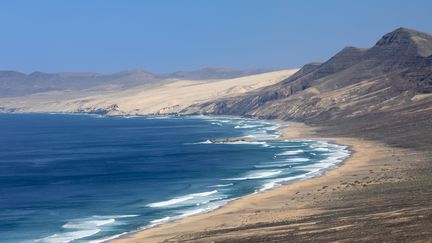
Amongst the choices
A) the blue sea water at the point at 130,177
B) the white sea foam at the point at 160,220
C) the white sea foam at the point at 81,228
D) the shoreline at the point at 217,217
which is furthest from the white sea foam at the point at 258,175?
the white sea foam at the point at 81,228

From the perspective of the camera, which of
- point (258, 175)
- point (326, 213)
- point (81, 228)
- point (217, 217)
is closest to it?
point (326, 213)

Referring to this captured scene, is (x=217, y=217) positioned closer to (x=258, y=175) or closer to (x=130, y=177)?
(x=258, y=175)

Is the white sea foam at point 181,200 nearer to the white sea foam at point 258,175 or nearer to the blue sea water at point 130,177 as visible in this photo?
the blue sea water at point 130,177

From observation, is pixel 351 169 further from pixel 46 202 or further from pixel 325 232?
pixel 325 232

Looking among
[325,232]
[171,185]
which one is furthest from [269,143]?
[325,232]

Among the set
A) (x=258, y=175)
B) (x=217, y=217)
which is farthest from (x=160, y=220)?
(x=258, y=175)

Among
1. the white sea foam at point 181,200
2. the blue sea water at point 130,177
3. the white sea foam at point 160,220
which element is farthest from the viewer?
the white sea foam at point 181,200
